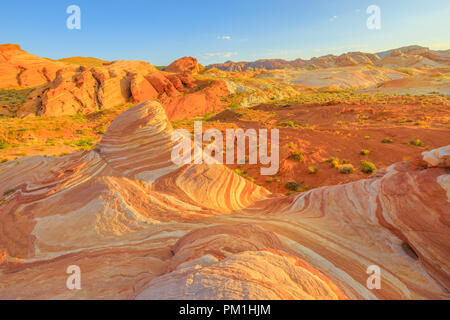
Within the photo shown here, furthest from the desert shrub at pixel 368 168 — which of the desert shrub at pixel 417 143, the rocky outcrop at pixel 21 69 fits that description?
the rocky outcrop at pixel 21 69

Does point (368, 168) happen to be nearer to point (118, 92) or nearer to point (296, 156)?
point (296, 156)

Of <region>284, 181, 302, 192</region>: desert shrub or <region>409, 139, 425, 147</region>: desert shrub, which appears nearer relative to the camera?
<region>284, 181, 302, 192</region>: desert shrub

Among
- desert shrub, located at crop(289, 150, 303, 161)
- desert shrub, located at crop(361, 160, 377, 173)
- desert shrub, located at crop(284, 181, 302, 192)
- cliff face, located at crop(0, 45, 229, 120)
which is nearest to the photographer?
desert shrub, located at crop(284, 181, 302, 192)

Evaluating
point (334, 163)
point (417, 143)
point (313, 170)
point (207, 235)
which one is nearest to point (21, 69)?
point (313, 170)

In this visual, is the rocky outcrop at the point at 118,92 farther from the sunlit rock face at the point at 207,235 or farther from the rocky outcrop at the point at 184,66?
the rocky outcrop at the point at 184,66

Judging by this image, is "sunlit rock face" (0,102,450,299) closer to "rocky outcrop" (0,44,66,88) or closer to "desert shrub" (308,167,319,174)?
"desert shrub" (308,167,319,174)

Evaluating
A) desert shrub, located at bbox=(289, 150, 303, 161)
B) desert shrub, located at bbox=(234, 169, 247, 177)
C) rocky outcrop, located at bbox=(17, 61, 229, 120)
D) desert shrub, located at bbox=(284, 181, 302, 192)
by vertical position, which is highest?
rocky outcrop, located at bbox=(17, 61, 229, 120)

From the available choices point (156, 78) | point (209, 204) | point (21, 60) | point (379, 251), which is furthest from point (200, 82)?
point (379, 251)

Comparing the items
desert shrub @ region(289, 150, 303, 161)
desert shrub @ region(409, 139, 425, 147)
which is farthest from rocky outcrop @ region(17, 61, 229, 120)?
desert shrub @ region(409, 139, 425, 147)
